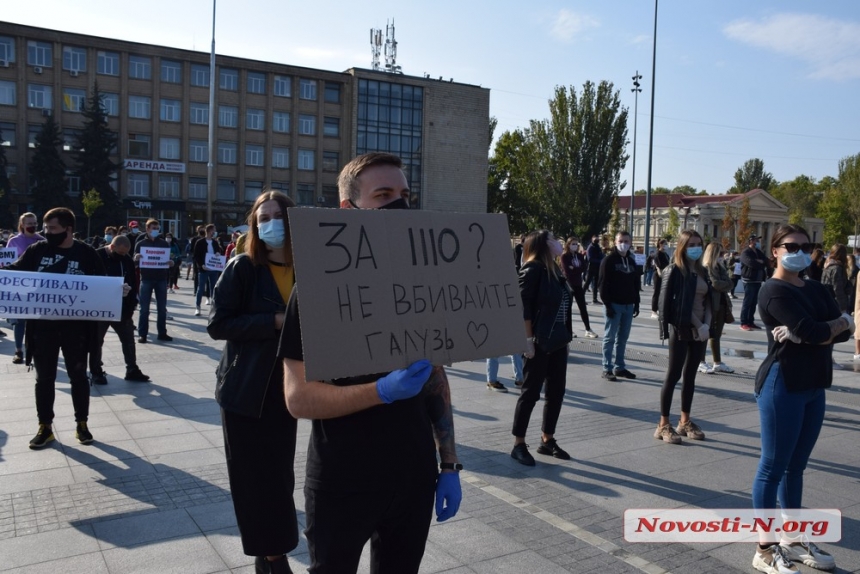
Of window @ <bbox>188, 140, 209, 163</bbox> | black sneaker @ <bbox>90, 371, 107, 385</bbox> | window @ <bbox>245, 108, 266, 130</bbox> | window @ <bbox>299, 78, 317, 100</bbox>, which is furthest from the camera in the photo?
window @ <bbox>299, 78, 317, 100</bbox>

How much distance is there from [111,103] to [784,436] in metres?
60.0

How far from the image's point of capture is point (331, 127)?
62.8 metres

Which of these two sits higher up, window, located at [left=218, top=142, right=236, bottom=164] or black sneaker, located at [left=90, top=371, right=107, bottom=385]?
window, located at [left=218, top=142, right=236, bottom=164]

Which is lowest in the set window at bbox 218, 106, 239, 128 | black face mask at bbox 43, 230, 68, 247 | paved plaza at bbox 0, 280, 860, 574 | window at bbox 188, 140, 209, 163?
paved plaza at bbox 0, 280, 860, 574

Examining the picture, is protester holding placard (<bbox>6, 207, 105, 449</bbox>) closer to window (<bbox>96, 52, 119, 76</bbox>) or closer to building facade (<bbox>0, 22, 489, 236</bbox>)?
building facade (<bbox>0, 22, 489, 236</bbox>)

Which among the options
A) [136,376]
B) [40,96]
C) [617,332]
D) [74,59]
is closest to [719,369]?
[617,332]

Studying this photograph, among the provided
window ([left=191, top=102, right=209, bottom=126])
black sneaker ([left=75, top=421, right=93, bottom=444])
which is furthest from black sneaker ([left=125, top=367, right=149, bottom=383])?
window ([left=191, top=102, right=209, bottom=126])

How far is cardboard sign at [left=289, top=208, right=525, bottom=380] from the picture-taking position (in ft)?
6.91

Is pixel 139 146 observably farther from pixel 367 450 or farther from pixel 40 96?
pixel 367 450

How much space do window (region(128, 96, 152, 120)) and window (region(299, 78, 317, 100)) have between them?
12.5 meters

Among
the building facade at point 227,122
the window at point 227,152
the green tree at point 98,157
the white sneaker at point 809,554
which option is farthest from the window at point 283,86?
the white sneaker at point 809,554

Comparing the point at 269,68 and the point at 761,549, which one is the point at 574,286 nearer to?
the point at 761,549

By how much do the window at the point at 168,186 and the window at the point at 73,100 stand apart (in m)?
7.69

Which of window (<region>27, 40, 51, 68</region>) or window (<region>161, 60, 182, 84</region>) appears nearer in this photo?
window (<region>27, 40, 51, 68</region>)
